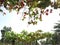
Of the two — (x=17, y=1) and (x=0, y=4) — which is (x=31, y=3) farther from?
(x=0, y=4)

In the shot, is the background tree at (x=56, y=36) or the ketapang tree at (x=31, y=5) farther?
the background tree at (x=56, y=36)

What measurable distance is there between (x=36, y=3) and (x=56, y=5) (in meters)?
0.53

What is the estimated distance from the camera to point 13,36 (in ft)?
136

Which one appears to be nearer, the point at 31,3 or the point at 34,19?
the point at 31,3

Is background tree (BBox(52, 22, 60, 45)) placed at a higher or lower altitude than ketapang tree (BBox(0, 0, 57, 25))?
lower

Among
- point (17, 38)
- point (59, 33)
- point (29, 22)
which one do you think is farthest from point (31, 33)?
point (29, 22)

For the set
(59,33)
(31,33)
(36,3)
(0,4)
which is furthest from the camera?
(59,33)

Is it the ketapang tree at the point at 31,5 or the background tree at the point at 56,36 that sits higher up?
the ketapang tree at the point at 31,5

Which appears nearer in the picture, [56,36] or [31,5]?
[31,5]

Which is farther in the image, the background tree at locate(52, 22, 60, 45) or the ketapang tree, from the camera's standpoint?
the background tree at locate(52, 22, 60, 45)

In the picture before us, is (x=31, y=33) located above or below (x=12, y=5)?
below

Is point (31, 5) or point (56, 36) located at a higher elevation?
point (31, 5)

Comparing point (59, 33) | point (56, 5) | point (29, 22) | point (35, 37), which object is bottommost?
point (59, 33)

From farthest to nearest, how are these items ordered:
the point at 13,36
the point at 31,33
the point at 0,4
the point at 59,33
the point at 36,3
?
the point at 59,33
the point at 31,33
the point at 13,36
the point at 36,3
the point at 0,4
